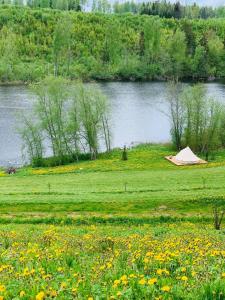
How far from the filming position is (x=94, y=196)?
114 feet

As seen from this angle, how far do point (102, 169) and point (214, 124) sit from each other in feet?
67.1

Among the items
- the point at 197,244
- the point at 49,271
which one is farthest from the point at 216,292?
the point at 197,244

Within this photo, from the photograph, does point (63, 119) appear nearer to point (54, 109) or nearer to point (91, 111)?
point (54, 109)

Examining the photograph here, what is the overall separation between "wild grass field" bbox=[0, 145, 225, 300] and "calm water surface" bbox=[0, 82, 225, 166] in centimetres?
1032

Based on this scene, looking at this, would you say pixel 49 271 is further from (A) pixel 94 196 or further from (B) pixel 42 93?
(B) pixel 42 93

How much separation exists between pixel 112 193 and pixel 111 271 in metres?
25.9

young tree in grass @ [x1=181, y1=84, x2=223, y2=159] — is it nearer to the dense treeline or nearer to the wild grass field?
the wild grass field

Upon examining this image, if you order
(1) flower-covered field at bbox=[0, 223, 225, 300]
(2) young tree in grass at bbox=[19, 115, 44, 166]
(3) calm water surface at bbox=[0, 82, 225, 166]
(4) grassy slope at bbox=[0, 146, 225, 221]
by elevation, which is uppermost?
(1) flower-covered field at bbox=[0, 223, 225, 300]

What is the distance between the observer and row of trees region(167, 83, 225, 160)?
224 feet

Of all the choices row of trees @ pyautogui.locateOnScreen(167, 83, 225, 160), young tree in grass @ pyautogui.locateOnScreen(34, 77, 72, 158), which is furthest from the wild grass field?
young tree in grass @ pyautogui.locateOnScreen(34, 77, 72, 158)

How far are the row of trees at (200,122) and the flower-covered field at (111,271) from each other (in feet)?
177

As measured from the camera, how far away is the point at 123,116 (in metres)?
94.6

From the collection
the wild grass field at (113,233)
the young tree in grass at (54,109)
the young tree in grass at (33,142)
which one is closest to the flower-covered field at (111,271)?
the wild grass field at (113,233)

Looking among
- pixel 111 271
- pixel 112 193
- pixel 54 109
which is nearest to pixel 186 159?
pixel 54 109
